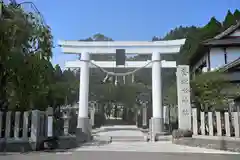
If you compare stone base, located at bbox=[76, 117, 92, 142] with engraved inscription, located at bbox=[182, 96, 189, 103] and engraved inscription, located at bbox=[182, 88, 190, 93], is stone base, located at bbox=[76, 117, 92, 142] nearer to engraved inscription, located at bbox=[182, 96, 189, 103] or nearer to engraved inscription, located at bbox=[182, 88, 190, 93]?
engraved inscription, located at bbox=[182, 96, 189, 103]

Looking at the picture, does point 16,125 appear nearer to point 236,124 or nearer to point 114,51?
point 236,124

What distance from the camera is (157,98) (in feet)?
70.8

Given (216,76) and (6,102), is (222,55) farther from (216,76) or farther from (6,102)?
(6,102)

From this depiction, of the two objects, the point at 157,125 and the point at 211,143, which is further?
the point at 157,125

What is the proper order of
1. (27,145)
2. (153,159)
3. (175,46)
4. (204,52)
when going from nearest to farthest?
1. (153,159)
2. (27,145)
3. (175,46)
4. (204,52)

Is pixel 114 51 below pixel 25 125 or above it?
above

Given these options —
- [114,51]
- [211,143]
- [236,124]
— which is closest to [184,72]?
[211,143]

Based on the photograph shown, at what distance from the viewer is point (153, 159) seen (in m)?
9.15

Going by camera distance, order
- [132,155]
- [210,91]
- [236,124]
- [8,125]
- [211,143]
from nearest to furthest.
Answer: [132,155] < [236,124] < [8,125] < [211,143] < [210,91]

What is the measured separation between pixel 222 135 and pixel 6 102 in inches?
388

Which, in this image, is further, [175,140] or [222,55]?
[222,55]

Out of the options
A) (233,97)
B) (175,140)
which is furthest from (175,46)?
(175,140)

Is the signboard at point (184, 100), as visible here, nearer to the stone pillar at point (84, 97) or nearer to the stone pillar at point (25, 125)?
the stone pillar at point (25, 125)

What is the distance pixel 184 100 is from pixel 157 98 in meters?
5.76
